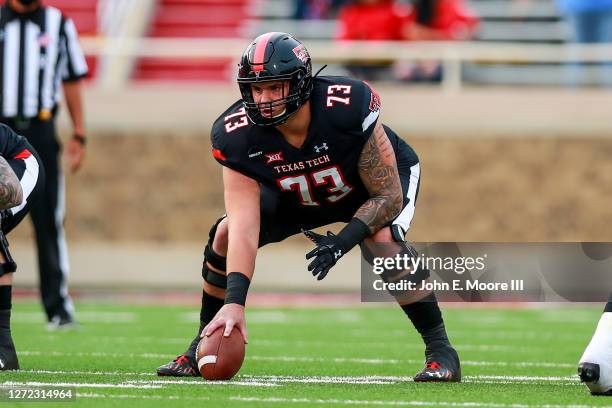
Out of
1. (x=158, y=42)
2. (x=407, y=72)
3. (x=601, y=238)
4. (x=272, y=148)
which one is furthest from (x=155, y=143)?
(x=272, y=148)

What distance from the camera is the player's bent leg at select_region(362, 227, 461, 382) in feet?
16.9

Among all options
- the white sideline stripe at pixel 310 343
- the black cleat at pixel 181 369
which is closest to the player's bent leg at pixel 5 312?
the black cleat at pixel 181 369

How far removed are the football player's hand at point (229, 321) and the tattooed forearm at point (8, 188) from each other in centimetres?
85

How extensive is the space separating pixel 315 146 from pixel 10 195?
1122mm

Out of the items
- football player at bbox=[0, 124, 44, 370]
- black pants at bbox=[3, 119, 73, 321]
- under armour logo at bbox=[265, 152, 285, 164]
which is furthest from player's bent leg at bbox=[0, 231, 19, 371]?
black pants at bbox=[3, 119, 73, 321]

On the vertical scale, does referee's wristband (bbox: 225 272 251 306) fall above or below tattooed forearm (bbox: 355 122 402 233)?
below

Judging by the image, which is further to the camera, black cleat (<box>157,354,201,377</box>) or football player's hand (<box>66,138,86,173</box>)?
football player's hand (<box>66,138,86,173</box>)

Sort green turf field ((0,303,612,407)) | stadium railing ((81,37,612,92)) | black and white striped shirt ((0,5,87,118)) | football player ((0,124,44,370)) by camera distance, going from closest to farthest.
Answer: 1. green turf field ((0,303,612,407))
2. football player ((0,124,44,370))
3. black and white striped shirt ((0,5,87,118))
4. stadium railing ((81,37,612,92))

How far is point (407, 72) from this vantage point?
12219 millimetres

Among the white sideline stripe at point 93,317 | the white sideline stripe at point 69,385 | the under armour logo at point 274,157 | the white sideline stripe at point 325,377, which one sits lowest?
the white sideline stripe at point 93,317

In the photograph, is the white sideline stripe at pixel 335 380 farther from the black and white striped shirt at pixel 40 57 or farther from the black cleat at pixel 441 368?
the black and white striped shirt at pixel 40 57

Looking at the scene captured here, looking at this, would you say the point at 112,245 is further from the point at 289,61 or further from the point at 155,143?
the point at 289,61

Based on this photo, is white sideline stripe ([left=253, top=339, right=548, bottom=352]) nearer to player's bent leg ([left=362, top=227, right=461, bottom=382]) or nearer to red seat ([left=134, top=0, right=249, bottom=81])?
player's bent leg ([left=362, top=227, right=461, bottom=382])

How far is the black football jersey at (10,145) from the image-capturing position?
215 inches
